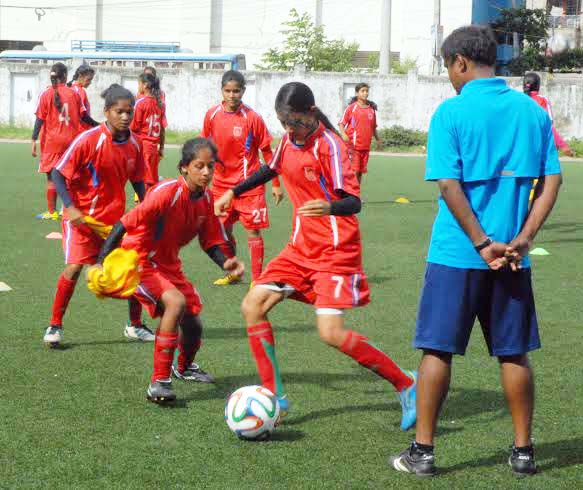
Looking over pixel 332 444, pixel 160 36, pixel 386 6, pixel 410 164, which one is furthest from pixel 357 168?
pixel 160 36

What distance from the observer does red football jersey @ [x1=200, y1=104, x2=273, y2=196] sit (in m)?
9.54

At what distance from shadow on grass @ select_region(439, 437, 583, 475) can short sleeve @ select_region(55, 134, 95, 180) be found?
10.9ft

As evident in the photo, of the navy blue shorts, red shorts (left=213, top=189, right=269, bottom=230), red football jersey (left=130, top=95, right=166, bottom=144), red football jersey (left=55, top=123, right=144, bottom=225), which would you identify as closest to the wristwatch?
the navy blue shorts

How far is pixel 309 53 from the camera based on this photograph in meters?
52.2

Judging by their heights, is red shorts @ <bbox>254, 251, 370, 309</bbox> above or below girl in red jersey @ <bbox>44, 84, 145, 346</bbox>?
below

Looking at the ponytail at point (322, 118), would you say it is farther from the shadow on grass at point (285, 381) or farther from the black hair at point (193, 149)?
the shadow on grass at point (285, 381)

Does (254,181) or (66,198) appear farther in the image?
(66,198)

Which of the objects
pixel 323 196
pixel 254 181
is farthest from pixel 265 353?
pixel 254 181

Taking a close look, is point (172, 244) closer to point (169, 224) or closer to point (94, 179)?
point (169, 224)

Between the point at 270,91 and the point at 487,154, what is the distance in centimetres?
3411

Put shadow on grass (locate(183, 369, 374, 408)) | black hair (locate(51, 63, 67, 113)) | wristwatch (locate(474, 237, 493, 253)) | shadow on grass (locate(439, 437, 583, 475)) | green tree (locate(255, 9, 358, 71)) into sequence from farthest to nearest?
green tree (locate(255, 9, 358, 71)) < black hair (locate(51, 63, 67, 113)) < shadow on grass (locate(183, 369, 374, 408)) < shadow on grass (locate(439, 437, 583, 475)) < wristwatch (locate(474, 237, 493, 253))

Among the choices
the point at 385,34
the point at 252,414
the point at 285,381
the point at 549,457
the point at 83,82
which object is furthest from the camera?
the point at 385,34

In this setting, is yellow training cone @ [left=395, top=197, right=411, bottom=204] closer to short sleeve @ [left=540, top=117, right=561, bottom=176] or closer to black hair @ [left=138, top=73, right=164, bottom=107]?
black hair @ [left=138, top=73, right=164, bottom=107]

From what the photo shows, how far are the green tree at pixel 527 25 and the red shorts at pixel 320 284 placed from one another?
160 ft
